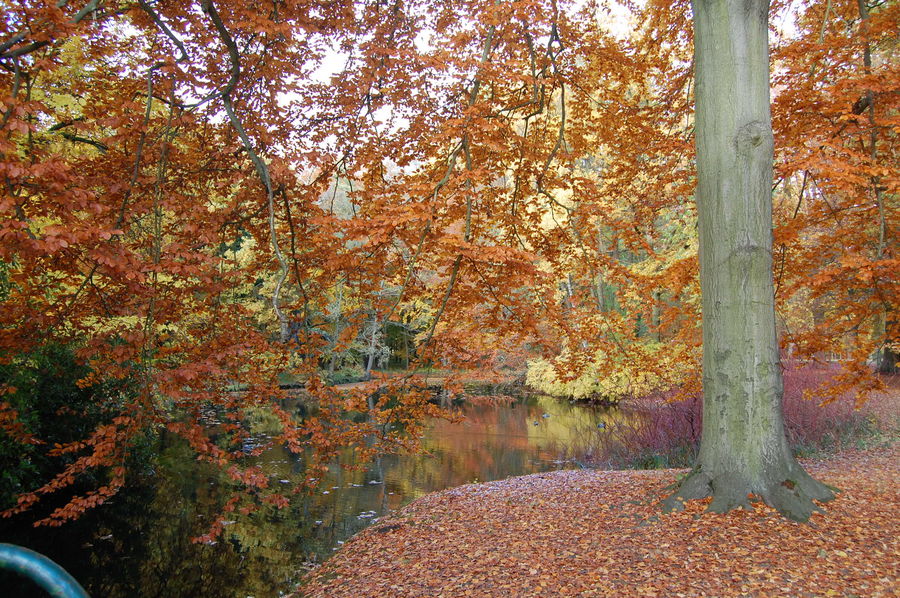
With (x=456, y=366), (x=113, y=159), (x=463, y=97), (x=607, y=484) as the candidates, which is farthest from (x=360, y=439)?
(x=463, y=97)

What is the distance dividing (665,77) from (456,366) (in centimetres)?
576

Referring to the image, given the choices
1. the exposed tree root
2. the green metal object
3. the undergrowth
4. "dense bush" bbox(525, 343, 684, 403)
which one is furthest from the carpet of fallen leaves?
"dense bush" bbox(525, 343, 684, 403)

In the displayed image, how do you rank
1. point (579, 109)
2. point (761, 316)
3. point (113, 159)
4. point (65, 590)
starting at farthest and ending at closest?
point (579, 109) < point (113, 159) < point (761, 316) < point (65, 590)

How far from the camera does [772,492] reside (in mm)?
3918

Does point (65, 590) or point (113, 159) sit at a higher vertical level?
point (113, 159)

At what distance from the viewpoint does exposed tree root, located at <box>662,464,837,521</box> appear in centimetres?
386

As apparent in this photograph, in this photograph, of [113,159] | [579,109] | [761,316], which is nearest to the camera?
[761,316]

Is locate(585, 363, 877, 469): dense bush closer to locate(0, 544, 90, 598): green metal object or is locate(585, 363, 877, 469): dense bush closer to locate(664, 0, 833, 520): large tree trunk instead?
locate(664, 0, 833, 520): large tree trunk

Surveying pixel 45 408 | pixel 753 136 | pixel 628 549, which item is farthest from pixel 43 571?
pixel 45 408

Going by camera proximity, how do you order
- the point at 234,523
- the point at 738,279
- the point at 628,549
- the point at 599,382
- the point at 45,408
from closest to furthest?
the point at 628,549 < the point at 738,279 < the point at 234,523 < the point at 45,408 < the point at 599,382

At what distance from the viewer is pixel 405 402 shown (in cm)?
525

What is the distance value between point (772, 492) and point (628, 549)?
111 cm

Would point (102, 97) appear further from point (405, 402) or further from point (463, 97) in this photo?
point (405, 402)

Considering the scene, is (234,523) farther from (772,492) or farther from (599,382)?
(599,382)
